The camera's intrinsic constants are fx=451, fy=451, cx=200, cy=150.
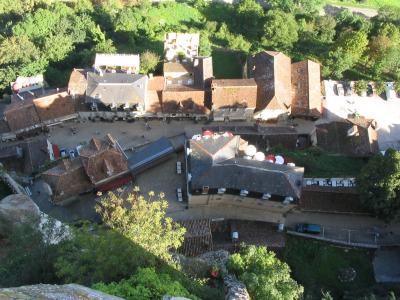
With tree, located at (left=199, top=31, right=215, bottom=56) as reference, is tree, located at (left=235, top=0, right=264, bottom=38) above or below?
above

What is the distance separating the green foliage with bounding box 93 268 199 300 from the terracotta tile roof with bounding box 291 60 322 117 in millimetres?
33313

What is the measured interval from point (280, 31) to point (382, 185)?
3137 centimetres

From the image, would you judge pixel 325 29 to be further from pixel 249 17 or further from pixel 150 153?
pixel 150 153

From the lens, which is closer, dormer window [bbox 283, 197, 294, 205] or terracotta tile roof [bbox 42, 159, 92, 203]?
dormer window [bbox 283, 197, 294, 205]

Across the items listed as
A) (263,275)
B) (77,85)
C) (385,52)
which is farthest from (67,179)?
(385,52)

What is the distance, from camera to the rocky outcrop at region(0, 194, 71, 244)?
3069 centimetres

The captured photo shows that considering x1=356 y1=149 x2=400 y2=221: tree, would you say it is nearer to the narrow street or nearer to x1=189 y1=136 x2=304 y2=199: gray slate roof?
the narrow street

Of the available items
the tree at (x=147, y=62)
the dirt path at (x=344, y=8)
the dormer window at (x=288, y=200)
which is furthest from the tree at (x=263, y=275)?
the dirt path at (x=344, y=8)

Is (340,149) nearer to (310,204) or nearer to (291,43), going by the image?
(310,204)

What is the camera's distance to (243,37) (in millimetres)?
69188

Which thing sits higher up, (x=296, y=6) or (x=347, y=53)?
(x=296, y=6)

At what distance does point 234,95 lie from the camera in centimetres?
5369

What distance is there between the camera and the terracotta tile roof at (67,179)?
4569 cm

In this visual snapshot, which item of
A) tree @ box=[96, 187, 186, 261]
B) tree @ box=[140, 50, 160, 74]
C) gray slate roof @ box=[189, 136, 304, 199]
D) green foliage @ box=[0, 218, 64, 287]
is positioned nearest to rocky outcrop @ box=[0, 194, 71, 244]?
green foliage @ box=[0, 218, 64, 287]
